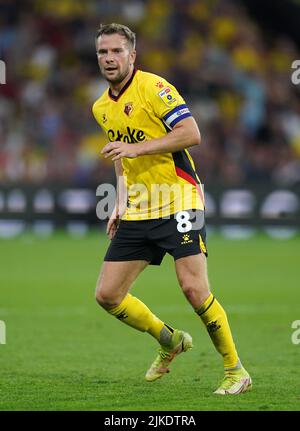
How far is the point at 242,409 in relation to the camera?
6094 mm

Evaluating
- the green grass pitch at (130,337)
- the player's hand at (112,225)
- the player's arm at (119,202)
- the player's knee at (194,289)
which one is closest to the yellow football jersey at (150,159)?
the player's arm at (119,202)

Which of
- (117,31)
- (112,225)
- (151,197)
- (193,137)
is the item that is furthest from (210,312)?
(117,31)

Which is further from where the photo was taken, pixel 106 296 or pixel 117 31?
pixel 106 296

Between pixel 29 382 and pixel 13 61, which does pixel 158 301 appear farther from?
pixel 13 61

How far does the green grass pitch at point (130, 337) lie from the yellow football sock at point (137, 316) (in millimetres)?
382

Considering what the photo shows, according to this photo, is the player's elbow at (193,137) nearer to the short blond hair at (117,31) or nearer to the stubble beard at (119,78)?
the stubble beard at (119,78)

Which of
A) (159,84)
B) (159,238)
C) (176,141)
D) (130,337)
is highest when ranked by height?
(159,84)

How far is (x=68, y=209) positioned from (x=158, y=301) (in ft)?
32.9

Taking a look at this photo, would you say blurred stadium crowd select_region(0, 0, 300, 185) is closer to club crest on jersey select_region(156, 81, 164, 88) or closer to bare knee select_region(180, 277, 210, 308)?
club crest on jersey select_region(156, 81, 164, 88)

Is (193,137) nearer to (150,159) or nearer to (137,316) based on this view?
(150,159)

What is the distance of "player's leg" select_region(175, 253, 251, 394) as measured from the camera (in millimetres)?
6707

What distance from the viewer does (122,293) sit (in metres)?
7.05

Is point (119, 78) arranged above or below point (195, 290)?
above

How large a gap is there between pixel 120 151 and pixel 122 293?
1113 mm
